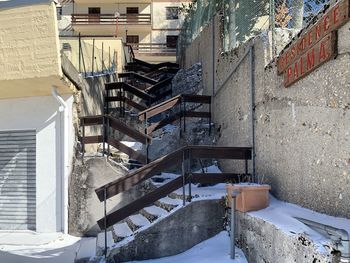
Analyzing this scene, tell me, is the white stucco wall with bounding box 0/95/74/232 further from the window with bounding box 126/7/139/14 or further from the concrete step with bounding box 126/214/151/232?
the window with bounding box 126/7/139/14

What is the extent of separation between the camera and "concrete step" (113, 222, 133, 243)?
797 cm

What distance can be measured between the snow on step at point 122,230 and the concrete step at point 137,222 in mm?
81

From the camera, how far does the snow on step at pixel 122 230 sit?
811 cm

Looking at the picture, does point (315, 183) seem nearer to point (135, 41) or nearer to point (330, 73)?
point (330, 73)

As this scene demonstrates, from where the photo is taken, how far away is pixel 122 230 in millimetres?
8453

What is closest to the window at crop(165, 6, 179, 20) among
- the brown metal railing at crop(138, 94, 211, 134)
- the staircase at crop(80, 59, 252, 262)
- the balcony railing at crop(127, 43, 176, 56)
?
the balcony railing at crop(127, 43, 176, 56)

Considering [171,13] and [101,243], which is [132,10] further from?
[101,243]

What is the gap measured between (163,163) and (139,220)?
143 cm

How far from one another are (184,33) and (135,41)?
17.2 metres

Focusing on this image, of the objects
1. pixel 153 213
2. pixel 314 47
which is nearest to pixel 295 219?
pixel 314 47

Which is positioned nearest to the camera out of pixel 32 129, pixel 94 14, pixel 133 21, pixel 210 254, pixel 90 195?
pixel 210 254

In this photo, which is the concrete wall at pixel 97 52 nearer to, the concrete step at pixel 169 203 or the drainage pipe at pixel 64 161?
the drainage pipe at pixel 64 161

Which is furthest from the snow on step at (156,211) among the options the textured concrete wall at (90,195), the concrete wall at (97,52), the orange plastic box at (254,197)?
the concrete wall at (97,52)

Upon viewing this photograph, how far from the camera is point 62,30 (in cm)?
3734
